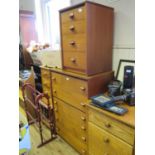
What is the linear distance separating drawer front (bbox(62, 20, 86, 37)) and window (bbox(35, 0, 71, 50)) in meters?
1.21

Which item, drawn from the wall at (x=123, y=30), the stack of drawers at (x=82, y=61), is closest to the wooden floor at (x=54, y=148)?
the stack of drawers at (x=82, y=61)

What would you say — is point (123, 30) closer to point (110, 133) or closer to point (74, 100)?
point (74, 100)

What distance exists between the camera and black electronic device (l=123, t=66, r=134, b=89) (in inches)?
57.4

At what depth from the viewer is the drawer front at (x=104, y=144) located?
1.18 m

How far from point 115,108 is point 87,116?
0.35 m

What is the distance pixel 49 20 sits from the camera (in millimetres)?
3135

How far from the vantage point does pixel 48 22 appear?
3.16 meters

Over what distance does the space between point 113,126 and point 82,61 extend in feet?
2.15

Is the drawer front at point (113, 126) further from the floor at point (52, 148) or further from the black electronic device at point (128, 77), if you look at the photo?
the floor at point (52, 148)

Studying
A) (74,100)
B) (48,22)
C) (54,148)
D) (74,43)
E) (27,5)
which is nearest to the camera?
(74,43)

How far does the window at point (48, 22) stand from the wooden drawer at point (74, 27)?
1.21 meters

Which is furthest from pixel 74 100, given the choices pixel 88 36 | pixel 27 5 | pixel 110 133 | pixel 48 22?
pixel 27 5
